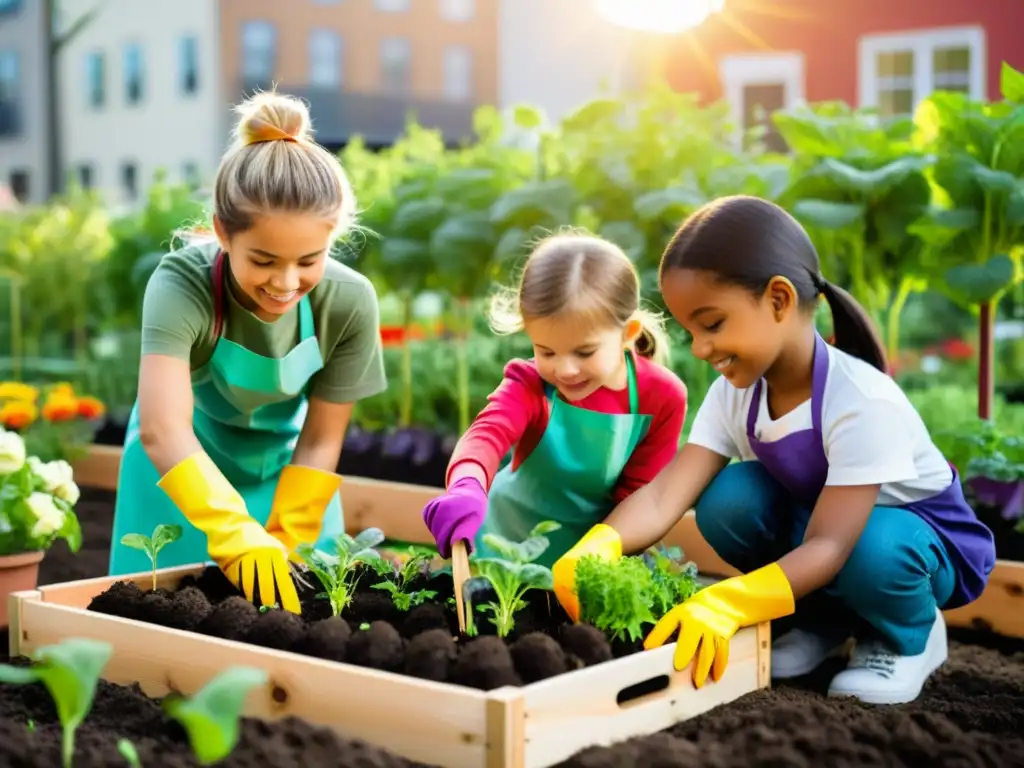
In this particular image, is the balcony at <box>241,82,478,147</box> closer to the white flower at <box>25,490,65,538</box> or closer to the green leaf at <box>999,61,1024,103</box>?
the green leaf at <box>999,61,1024,103</box>

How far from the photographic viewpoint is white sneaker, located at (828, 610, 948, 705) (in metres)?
2.43

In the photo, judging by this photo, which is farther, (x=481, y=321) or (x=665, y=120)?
(x=481, y=321)

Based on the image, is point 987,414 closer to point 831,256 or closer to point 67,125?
point 831,256

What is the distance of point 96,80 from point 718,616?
25.0 meters

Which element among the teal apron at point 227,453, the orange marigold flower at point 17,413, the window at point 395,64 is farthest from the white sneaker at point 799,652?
the window at point 395,64

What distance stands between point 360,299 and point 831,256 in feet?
5.79

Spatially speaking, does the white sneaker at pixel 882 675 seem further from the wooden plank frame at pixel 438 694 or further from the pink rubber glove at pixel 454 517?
the pink rubber glove at pixel 454 517

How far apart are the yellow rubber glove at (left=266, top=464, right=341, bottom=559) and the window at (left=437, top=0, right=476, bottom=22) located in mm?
23282

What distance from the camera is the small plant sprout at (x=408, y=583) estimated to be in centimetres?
243

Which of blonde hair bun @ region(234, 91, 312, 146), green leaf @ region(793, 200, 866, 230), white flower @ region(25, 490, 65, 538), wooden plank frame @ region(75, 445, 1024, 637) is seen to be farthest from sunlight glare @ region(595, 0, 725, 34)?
white flower @ region(25, 490, 65, 538)

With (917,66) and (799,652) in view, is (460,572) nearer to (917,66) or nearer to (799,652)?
(799,652)

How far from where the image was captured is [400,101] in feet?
79.4

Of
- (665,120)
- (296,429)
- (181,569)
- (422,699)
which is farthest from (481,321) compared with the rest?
(422,699)

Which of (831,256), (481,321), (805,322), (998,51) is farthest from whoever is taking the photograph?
(998,51)
